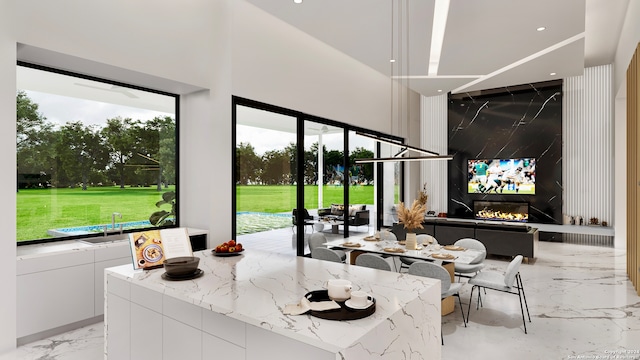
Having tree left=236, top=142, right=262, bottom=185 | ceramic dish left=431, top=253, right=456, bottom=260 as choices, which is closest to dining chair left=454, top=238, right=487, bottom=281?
ceramic dish left=431, top=253, right=456, bottom=260

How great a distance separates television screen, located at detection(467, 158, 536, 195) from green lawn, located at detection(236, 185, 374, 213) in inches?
176

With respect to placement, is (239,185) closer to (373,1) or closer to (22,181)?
(22,181)

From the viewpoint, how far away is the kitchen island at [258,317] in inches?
60.2

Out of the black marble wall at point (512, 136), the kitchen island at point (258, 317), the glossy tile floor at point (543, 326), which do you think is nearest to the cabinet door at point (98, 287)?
the glossy tile floor at point (543, 326)

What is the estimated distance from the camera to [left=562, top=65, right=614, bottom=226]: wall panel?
26.8ft

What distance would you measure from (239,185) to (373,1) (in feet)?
9.43

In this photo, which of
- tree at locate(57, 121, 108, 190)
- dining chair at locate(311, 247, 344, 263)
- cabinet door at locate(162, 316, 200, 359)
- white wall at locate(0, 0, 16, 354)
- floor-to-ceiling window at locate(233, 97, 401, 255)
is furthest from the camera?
floor-to-ceiling window at locate(233, 97, 401, 255)

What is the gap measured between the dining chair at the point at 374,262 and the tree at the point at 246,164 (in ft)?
7.28

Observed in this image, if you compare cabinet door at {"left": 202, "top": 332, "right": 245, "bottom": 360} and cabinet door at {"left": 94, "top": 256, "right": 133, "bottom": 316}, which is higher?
cabinet door at {"left": 202, "top": 332, "right": 245, "bottom": 360}

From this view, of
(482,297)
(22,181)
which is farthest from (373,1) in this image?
(22,181)

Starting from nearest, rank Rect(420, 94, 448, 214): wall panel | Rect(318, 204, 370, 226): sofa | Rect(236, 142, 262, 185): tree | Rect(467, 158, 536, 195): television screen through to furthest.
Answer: Rect(236, 142, 262, 185): tree, Rect(318, 204, 370, 226): sofa, Rect(467, 158, 536, 195): television screen, Rect(420, 94, 448, 214): wall panel

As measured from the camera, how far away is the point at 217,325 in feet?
6.03

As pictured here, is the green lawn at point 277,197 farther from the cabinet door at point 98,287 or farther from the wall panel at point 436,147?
the wall panel at point 436,147

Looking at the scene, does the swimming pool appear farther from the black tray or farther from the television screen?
the television screen
